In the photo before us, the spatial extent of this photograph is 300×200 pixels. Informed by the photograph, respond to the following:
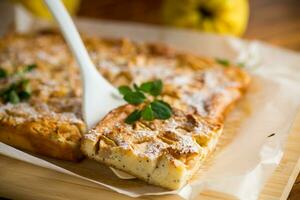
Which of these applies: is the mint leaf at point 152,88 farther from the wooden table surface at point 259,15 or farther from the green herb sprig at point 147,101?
the wooden table surface at point 259,15

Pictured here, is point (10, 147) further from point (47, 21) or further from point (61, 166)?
point (47, 21)

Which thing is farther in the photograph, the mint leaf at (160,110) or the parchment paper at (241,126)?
the mint leaf at (160,110)

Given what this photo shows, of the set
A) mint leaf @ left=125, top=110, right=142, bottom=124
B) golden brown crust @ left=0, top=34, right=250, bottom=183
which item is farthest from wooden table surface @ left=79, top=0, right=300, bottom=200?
mint leaf @ left=125, top=110, right=142, bottom=124

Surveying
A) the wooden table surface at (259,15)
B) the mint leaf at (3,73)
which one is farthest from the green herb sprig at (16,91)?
the wooden table surface at (259,15)

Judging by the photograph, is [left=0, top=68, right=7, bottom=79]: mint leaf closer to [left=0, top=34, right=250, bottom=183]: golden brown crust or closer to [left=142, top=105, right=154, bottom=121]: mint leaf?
[left=0, top=34, right=250, bottom=183]: golden brown crust

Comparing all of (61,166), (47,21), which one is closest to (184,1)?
(47,21)

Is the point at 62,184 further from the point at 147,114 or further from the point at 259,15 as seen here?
the point at 259,15
